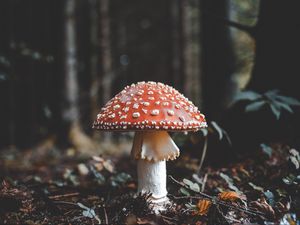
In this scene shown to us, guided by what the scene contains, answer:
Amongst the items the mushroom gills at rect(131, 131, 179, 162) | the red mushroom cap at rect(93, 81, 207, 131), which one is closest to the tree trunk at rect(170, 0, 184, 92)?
the mushroom gills at rect(131, 131, 179, 162)

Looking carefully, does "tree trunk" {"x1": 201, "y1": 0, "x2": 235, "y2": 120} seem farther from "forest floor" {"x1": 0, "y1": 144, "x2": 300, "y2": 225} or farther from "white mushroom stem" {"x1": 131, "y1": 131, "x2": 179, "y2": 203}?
"white mushroom stem" {"x1": 131, "y1": 131, "x2": 179, "y2": 203}

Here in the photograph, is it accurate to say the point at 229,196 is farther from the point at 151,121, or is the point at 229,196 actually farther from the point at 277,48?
the point at 277,48

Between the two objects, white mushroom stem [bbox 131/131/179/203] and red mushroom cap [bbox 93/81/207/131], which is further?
white mushroom stem [bbox 131/131/179/203]

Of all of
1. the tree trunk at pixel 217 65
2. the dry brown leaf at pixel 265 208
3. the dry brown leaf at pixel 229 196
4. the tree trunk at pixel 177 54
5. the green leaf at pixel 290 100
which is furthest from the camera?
the tree trunk at pixel 177 54

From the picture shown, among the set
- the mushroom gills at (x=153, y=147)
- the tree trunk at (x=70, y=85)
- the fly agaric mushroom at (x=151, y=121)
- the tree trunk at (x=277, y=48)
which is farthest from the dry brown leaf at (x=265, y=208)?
the tree trunk at (x=70, y=85)

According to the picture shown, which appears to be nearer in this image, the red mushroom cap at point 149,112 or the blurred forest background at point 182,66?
the red mushroom cap at point 149,112

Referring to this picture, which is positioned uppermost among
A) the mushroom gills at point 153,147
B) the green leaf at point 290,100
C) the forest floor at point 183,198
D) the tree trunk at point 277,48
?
the tree trunk at point 277,48

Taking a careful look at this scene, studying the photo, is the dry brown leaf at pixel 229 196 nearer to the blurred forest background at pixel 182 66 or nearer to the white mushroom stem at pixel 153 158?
the white mushroom stem at pixel 153 158

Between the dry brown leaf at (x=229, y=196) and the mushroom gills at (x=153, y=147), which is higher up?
the mushroom gills at (x=153, y=147)
